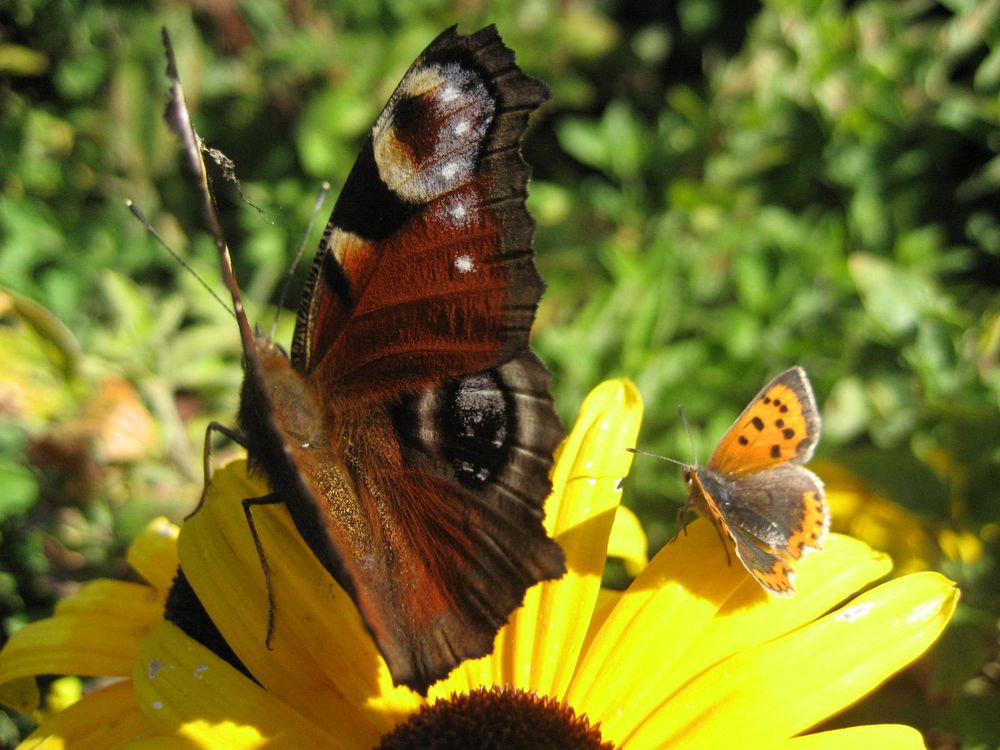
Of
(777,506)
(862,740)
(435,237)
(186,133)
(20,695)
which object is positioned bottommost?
(862,740)

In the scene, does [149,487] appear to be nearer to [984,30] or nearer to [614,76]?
[614,76]

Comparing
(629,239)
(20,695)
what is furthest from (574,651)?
(629,239)

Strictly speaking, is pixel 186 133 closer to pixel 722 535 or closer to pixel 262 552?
pixel 262 552

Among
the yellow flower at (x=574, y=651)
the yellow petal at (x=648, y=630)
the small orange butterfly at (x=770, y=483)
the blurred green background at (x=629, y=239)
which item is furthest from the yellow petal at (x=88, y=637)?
the small orange butterfly at (x=770, y=483)

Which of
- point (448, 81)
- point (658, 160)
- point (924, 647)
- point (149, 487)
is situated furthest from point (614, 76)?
point (924, 647)

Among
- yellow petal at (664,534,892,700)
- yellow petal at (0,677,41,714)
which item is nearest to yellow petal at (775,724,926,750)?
yellow petal at (664,534,892,700)

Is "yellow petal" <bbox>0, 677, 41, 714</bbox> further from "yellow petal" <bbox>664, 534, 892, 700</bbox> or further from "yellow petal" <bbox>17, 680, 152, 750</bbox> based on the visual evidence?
"yellow petal" <bbox>664, 534, 892, 700</bbox>
